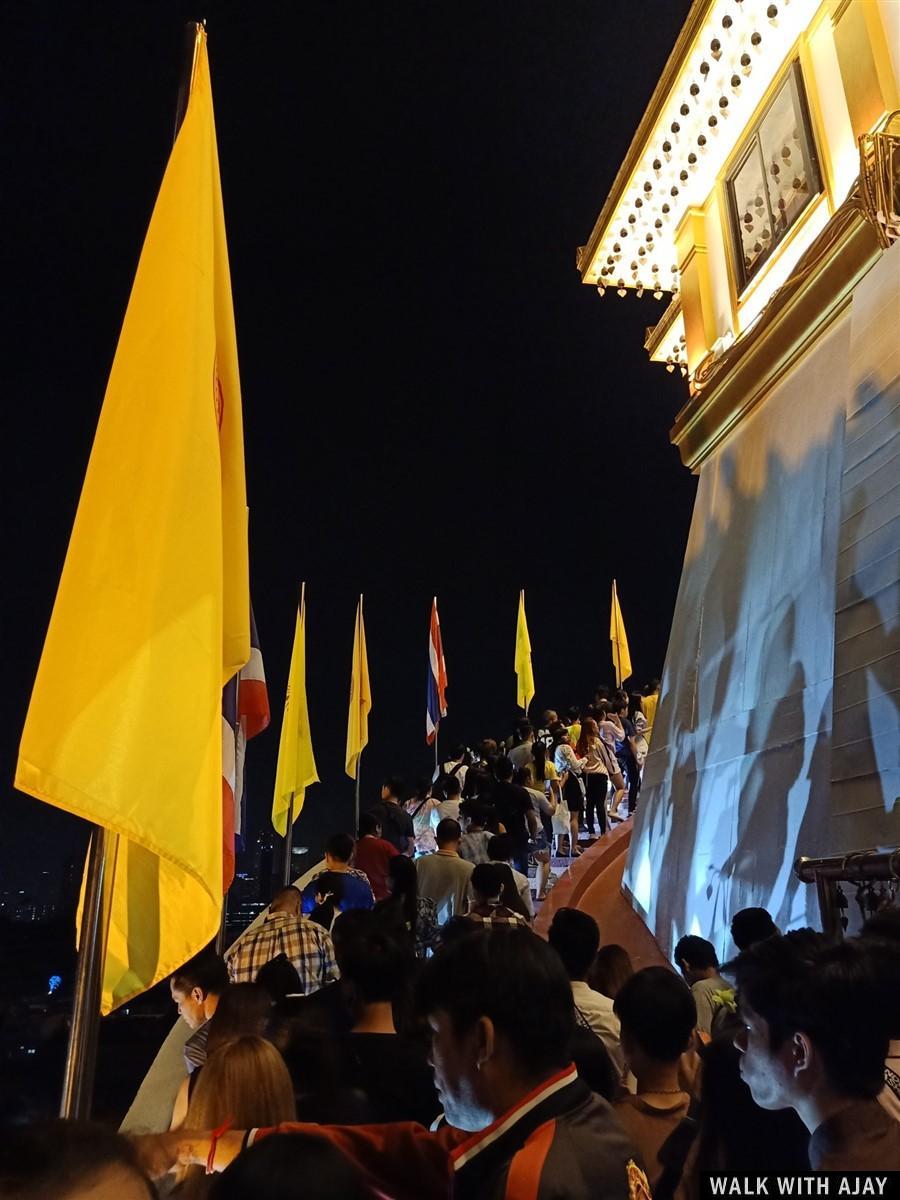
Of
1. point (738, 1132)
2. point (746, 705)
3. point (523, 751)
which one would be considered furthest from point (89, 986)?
point (523, 751)

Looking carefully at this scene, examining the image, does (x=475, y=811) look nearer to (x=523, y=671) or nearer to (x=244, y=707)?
(x=244, y=707)

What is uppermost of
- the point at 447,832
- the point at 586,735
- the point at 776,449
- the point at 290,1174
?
the point at 776,449

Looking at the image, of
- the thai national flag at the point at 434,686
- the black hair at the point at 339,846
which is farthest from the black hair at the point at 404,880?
the thai national flag at the point at 434,686

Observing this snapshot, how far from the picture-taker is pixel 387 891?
8602 mm

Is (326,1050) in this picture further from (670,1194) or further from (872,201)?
(872,201)

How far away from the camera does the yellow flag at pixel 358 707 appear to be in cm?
1500

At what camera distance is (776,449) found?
8375 mm

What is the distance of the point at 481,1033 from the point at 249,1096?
0.95 meters

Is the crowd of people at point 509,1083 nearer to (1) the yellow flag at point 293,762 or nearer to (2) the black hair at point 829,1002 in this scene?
(2) the black hair at point 829,1002

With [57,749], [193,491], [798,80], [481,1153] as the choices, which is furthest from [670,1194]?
[798,80]

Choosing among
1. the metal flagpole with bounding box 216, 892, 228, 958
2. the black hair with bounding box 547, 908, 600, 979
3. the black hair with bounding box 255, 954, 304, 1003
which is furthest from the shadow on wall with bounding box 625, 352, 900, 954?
the metal flagpole with bounding box 216, 892, 228, 958

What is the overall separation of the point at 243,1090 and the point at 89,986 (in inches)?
30.5

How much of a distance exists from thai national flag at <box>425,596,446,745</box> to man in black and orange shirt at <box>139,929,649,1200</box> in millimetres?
17188

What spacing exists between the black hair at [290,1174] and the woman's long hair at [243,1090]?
1.26 metres
